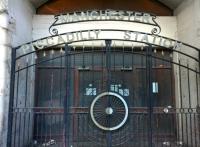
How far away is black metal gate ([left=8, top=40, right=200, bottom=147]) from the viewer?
4969mm

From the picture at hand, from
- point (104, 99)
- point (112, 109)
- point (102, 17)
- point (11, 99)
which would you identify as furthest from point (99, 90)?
point (11, 99)

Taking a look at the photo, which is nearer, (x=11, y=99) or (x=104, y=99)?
(x=11, y=99)

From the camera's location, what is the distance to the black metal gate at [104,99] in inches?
196

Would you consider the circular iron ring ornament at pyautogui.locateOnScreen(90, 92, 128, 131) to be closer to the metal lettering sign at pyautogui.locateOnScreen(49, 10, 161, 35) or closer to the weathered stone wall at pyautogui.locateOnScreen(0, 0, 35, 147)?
the weathered stone wall at pyautogui.locateOnScreen(0, 0, 35, 147)

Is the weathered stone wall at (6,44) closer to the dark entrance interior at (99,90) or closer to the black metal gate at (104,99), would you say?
the black metal gate at (104,99)

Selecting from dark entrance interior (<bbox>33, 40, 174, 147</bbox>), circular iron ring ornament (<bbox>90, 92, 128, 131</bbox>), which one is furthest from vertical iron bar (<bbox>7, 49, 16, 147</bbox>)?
circular iron ring ornament (<bbox>90, 92, 128, 131</bbox>)

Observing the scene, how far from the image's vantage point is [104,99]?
16.1 ft

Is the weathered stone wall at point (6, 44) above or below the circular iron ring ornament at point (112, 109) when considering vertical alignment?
above

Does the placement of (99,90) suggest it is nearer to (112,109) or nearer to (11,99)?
(112,109)

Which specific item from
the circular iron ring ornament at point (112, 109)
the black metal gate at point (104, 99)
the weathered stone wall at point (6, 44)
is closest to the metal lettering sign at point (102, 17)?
the black metal gate at point (104, 99)

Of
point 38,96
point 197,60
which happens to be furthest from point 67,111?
point 197,60

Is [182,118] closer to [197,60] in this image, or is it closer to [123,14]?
[197,60]

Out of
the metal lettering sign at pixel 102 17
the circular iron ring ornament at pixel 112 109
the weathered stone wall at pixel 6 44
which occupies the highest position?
the metal lettering sign at pixel 102 17

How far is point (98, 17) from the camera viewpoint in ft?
19.5
